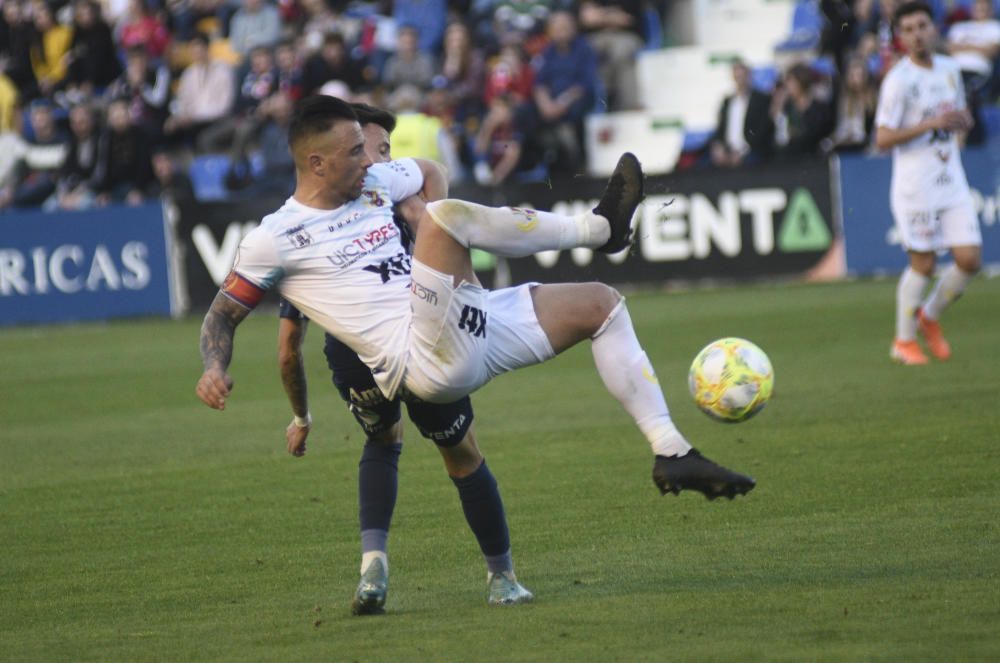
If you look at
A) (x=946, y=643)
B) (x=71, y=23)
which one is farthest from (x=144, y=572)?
(x=71, y=23)

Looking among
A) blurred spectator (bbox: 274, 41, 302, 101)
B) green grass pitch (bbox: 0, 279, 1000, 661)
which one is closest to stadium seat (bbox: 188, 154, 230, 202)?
blurred spectator (bbox: 274, 41, 302, 101)

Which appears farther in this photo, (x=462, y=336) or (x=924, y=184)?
(x=924, y=184)

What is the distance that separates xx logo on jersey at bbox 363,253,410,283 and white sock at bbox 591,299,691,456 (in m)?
0.73

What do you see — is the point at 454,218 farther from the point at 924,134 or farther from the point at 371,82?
the point at 371,82

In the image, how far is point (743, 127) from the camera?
1989 cm

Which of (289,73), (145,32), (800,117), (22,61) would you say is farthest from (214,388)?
(22,61)

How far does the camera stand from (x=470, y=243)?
5320 mm

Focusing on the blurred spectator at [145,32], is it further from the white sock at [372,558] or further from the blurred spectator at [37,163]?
the white sock at [372,558]

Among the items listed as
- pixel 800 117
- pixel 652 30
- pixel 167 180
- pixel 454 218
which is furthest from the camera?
pixel 652 30

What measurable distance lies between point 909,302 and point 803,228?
22.2 feet

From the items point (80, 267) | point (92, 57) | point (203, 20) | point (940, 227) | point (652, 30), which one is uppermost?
point (203, 20)

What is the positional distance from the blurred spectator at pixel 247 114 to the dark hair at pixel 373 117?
51.9ft

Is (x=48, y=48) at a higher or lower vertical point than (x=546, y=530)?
higher

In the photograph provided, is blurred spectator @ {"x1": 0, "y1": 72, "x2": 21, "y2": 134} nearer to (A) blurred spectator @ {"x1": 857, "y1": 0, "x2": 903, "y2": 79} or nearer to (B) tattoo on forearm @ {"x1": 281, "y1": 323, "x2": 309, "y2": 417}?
(A) blurred spectator @ {"x1": 857, "y1": 0, "x2": 903, "y2": 79}
